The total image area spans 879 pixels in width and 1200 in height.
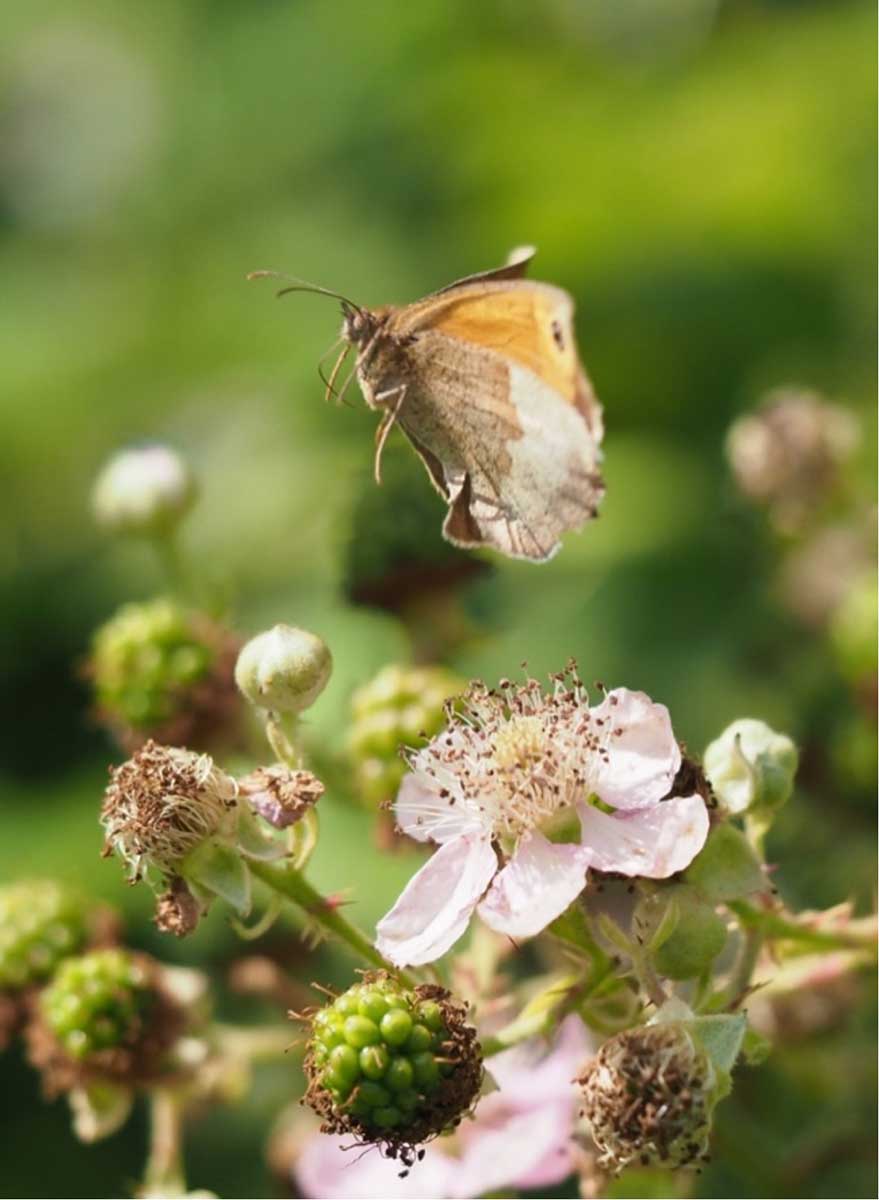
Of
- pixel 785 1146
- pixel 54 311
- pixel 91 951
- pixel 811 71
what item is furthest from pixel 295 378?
pixel 785 1146

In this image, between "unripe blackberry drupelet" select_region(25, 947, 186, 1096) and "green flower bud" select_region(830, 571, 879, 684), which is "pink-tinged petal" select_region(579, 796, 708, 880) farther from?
"green flower bud" select_region(830, 571, 879, 684)

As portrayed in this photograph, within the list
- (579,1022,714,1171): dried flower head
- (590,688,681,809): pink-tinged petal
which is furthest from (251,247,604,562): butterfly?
(579,1022,714,1171): dried flower head

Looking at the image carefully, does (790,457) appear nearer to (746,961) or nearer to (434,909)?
(746,961)

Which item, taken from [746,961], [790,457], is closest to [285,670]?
[746,961]

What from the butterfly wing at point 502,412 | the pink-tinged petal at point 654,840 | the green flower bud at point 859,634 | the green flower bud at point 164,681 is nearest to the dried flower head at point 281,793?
the pink-tinged petal at point 654,840

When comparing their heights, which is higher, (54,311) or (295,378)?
(54,311)

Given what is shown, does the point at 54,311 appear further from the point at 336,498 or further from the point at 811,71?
the point at 811,71
